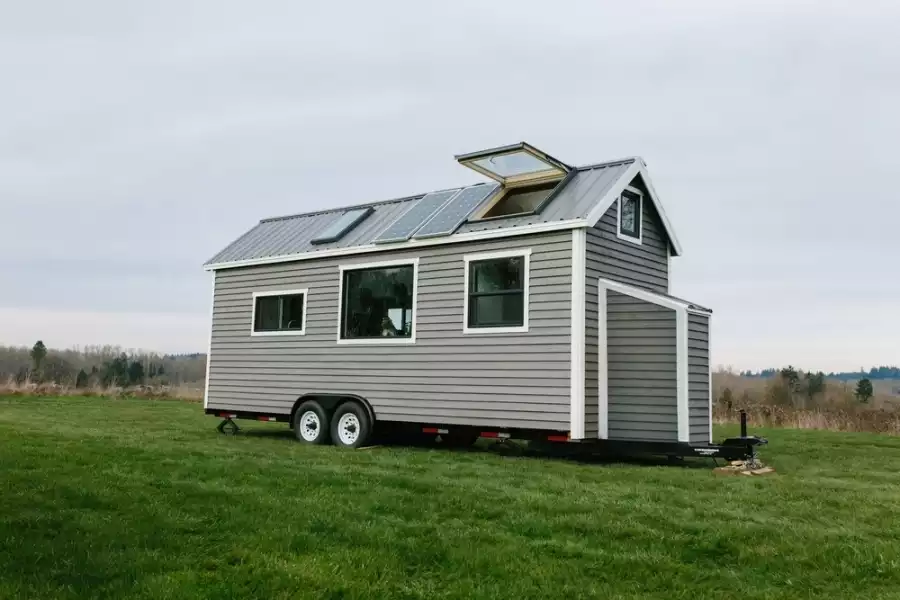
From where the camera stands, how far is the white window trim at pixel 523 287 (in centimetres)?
1086

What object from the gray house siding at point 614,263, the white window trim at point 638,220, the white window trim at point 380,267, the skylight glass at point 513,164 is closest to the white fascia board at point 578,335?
the gray house siding at point 614,263

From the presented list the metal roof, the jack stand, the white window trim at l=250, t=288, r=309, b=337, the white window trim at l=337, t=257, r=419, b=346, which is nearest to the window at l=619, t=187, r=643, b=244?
the metal roof

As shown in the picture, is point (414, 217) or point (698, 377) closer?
point (698, 377)

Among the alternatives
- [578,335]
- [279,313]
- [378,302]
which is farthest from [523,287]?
[279,313]

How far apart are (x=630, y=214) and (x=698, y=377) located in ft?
9.50

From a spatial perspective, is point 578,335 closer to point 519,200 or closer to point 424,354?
point 424,354

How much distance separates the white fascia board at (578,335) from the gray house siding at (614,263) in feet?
0.57

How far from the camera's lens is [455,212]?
12.4m

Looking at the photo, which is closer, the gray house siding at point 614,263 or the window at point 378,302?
the gray house siding at point 614,263

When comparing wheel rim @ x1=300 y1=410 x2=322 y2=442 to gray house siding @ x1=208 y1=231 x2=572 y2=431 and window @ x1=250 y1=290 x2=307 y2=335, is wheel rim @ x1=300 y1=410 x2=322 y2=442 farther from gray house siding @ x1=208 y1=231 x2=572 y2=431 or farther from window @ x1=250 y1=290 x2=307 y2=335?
window @ x1=250 y1=290 x2=307 y2=335

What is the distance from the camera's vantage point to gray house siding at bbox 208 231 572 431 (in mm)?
10578

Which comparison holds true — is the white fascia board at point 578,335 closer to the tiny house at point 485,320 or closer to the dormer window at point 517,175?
the tiny house at point 485,320

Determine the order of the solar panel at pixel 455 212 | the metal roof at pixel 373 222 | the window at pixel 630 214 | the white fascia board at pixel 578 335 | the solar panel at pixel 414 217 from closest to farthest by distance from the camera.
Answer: the white fascia board at pixel 578 335 < the metal roof at pixel 373 222 < the window at pixel 630 214 < the solar panel at pixel 455 212 < the solar panel at pixel 414 217

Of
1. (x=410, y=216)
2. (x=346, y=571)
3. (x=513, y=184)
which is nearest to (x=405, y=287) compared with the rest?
(x=410, y=216)
